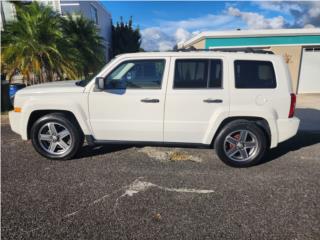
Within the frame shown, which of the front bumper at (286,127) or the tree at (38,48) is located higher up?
the tree at (38,48)

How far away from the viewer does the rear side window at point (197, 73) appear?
4043mm

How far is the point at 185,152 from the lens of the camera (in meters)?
4.86

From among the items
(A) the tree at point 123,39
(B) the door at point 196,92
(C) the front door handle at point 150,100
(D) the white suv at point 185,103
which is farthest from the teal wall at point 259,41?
(A) the tree at point 123,39

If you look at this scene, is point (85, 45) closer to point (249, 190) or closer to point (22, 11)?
point (22, 11)

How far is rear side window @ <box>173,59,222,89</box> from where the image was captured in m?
4.04

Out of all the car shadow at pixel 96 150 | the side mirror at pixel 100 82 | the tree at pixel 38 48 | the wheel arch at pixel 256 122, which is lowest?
the car shadow at pixel 96 150

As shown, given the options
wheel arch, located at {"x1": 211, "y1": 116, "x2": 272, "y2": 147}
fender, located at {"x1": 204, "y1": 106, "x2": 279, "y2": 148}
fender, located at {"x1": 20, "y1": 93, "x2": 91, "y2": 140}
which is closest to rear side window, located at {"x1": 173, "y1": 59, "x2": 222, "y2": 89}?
fender, located at {"x1": 204, "y1": 106, "x2": 279, "y2": 148}

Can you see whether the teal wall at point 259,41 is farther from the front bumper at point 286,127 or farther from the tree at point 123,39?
the tree at point 123,39

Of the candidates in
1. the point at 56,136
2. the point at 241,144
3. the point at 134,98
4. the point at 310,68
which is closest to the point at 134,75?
the point at 134,98

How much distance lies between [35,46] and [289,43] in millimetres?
11016

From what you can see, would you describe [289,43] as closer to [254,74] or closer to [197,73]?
[254,74]

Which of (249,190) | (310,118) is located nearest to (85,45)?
(310,118)

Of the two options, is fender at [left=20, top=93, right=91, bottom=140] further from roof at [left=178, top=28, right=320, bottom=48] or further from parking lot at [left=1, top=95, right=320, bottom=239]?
roof at [left=178, top=28, right=320, bottom=48]

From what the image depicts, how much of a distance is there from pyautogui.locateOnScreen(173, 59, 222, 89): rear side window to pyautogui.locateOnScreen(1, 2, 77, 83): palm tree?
5.84 meters
